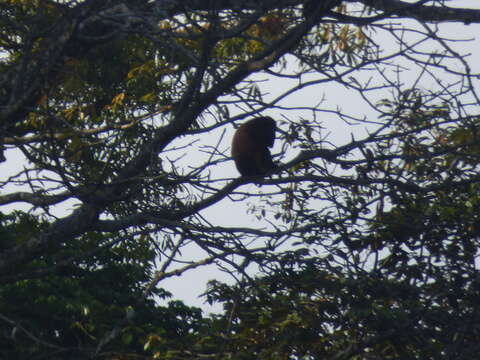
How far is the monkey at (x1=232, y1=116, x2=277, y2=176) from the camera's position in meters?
6.69

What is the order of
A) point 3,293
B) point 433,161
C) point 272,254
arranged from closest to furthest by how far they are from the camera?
point 272,254
point 433,161
point 3,293

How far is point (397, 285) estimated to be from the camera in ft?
15.0

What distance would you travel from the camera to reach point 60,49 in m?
4.94

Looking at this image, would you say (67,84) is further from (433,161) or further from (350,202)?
(433,161)

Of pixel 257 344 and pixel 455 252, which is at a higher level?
pixel 455 252

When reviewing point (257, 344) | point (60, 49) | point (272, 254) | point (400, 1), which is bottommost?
point (257, 344)

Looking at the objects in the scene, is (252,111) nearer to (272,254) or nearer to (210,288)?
(272,254)

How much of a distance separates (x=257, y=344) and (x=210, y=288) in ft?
1.84

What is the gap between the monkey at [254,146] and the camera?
669 centimetres

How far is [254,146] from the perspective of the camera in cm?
691

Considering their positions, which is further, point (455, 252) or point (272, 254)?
point (455, 252)

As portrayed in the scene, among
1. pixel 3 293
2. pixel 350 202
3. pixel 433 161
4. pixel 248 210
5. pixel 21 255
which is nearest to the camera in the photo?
pixel 21 255

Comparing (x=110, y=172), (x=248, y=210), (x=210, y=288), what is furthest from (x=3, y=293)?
(x=210, y=288)

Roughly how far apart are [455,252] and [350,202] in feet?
2.33
